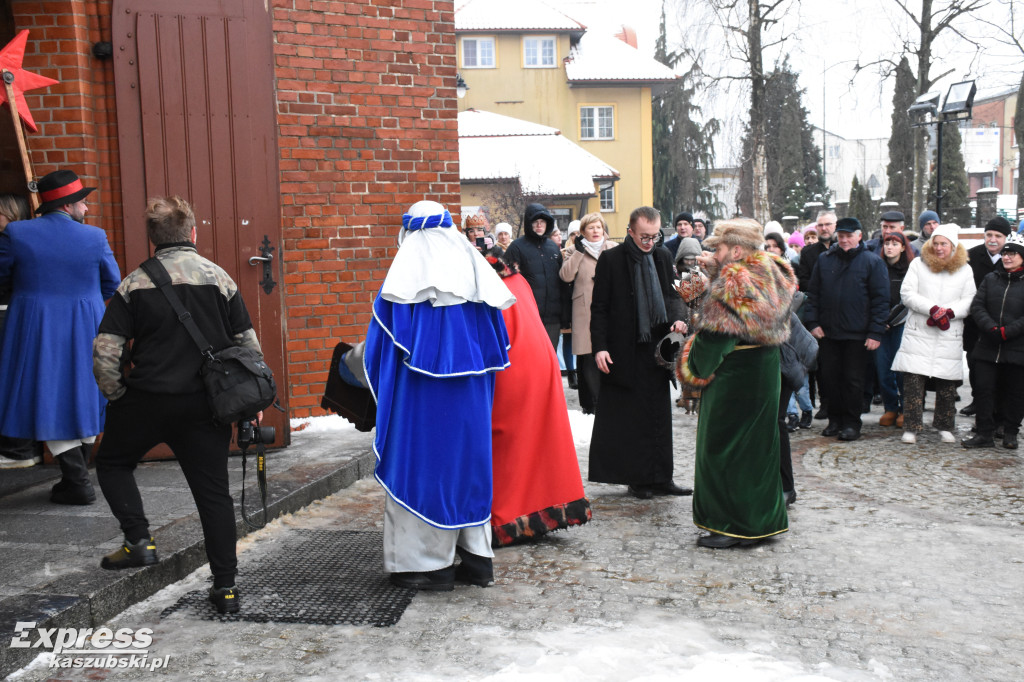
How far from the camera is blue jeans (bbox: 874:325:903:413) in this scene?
9492mm

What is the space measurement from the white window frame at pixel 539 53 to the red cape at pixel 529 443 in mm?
39567

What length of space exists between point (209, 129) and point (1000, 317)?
6.66 metres

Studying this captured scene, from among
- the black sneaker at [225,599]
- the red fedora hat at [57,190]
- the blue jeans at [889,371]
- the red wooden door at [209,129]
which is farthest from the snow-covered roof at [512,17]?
the black sneaker at [225,599]

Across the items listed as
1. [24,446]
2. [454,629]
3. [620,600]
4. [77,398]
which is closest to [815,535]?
[620,600]

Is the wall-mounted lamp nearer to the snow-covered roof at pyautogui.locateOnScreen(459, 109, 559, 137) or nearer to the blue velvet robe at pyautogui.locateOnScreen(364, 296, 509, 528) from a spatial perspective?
the blue velvet robe at pyautogui.locateOnScreen(364, 296, 509, 528)

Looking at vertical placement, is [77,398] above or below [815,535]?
above

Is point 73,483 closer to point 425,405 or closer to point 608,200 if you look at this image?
point 425,405

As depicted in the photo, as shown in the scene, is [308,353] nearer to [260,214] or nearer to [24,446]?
[260,214]

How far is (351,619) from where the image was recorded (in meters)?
4.33

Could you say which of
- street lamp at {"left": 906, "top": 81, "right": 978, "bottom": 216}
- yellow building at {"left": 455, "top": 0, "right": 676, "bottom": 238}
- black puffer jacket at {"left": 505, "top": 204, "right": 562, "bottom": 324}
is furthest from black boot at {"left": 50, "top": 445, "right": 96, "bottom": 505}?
yellow building at {"left": 455, "top": 0, "right": 676, "bottom": 238}

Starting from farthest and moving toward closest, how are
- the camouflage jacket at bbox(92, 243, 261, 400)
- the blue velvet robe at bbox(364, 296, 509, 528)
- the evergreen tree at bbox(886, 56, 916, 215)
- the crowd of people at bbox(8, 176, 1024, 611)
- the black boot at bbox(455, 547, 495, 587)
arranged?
1. the evergreen tree at bbox(886, 56, 916, 215)
2. the black boot at bbox(455, 547, 495, 587)
3. the blue velvet robe at bbox(364, 296, 509, 528)
4. the crowd of people at bbox(8, 176, 1024, 611)
5. the camouflage jacket at bbox(92, 243, 261, 400)

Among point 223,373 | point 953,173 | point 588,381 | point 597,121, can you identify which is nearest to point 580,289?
point 588,381

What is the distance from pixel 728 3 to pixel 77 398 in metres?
24.8

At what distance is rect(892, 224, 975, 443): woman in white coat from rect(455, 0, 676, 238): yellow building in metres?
33.9
